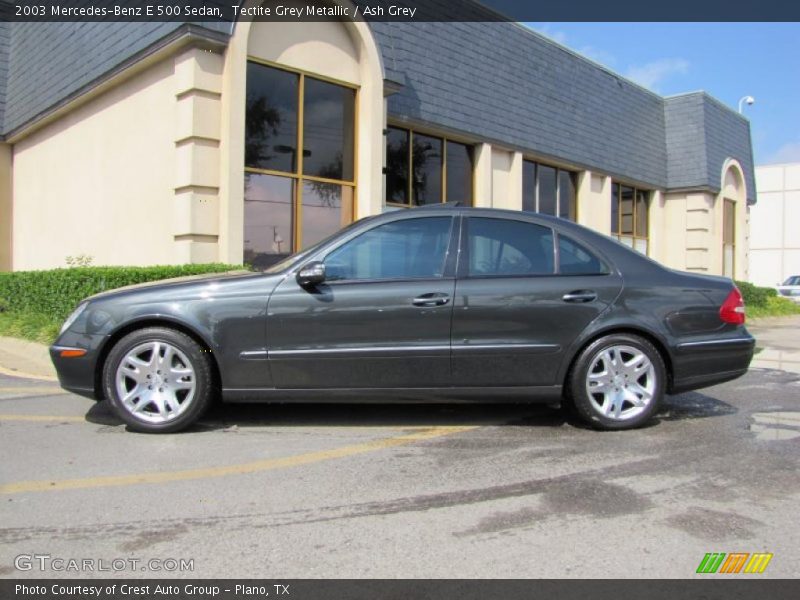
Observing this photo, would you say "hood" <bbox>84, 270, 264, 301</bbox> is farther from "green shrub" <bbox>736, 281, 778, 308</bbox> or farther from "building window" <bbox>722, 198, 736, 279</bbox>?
"building window" <bbox>722, 198, 736, 279</bbox>

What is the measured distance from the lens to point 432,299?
15.0 feet

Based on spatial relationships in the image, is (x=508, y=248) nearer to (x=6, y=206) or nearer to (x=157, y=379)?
(x=157, y=379)

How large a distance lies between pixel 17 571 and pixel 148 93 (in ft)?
28.1

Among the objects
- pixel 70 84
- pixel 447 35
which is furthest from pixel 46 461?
pixel 447 35

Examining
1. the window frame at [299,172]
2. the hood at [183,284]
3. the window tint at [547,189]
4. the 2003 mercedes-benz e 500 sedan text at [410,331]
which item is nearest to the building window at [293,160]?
the window frame at [299,172]

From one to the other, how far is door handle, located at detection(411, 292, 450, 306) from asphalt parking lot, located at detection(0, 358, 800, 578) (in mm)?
955

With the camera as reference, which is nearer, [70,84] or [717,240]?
[70,84]

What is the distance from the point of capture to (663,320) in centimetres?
476

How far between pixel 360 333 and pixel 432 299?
560 mm

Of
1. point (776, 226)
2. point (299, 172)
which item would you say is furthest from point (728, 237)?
point (776, 226)

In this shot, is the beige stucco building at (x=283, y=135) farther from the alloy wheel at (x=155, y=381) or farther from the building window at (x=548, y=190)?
the alloy wheel at (x=155, y=381)

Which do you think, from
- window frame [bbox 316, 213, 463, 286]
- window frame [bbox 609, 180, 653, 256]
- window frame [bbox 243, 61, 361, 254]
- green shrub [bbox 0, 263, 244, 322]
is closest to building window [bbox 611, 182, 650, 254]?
window frame [bbox 609, 180, 653, 256]

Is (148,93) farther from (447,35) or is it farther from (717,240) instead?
(717,240)
